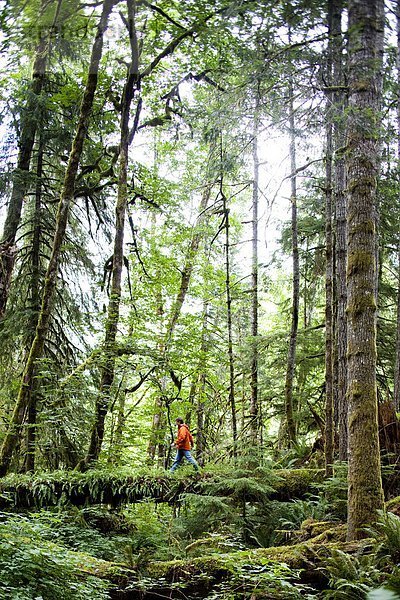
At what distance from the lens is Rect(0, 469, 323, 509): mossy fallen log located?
8.09m

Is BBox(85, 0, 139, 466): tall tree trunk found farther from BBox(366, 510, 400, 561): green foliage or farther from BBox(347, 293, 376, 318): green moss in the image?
BBox(366, 510, 400, 561): green foliage

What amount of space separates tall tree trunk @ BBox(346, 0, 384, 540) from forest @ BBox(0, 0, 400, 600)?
23 millimetres

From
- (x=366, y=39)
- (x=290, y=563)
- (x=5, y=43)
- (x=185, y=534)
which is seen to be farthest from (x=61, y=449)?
(x=366, y=39)

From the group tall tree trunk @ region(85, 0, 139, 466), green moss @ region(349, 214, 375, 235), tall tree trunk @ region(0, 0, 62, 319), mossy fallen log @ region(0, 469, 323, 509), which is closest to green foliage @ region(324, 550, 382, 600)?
mossy fallen log @ region(0, 469, 323, 509)

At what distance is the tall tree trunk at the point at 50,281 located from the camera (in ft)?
26.2

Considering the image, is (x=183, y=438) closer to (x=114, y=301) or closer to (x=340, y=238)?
(x=114, y=301)

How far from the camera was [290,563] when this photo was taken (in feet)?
18.2

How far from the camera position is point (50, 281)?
8383mm

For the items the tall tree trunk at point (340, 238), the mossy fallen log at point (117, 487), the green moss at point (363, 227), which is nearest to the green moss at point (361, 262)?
the green moss at point (363, 227)

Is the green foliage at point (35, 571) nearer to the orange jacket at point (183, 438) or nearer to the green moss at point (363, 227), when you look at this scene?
the green moss at point (363, 227)

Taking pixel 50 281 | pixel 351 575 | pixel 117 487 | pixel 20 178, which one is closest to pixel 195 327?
pixel 117 487

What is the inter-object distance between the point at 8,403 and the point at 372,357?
771cm

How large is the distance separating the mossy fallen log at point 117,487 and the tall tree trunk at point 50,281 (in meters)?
0.50

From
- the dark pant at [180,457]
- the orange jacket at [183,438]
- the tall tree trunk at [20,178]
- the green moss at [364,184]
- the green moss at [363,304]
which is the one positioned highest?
the tall tree trunk at [20,178]
